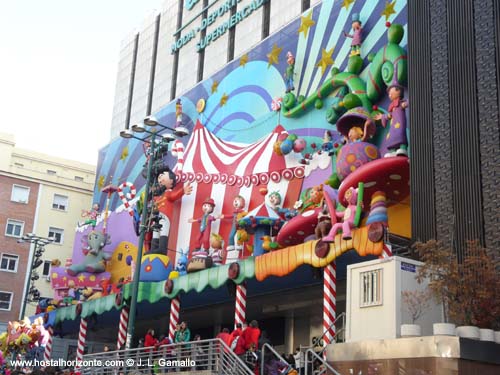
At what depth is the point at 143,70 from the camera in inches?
1813

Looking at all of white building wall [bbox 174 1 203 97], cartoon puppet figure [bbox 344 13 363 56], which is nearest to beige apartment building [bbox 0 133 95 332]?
white building wall [bbox 174 1 203 97]

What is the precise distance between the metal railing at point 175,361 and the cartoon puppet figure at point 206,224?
6.58m

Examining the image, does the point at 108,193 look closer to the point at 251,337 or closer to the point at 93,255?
the point at 93,255

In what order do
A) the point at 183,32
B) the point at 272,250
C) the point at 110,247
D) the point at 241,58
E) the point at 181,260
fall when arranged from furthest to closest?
the point at 183,32
the point at 110,247
the point at 241,58
the point at 181,260
the point at 272,250

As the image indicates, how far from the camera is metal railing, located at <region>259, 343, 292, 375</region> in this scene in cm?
1842

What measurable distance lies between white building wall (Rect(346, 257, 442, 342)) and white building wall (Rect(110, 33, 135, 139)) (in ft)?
103

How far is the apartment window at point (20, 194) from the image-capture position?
54.0 meters

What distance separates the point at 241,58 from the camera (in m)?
33.4

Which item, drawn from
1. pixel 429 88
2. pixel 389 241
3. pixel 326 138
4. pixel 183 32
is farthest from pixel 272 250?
pixel 183 32

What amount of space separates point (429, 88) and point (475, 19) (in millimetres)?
2248

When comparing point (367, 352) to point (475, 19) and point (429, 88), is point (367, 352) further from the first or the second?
point (475, 19)

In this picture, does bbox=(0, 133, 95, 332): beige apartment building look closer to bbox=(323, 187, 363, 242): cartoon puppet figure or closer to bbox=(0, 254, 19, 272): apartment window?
bbox=(0, 254, 19, 272): apartment window

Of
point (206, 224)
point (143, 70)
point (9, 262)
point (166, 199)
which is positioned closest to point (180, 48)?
point (143, 70)

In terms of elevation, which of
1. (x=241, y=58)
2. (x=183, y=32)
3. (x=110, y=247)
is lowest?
(x=110, y=247)
